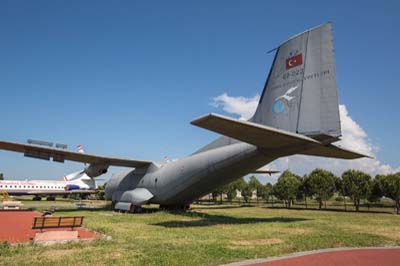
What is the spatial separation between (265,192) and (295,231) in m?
54.7

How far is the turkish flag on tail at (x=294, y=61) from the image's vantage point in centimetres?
1603

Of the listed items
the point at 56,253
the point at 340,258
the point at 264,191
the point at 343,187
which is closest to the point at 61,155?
the point at 56,253

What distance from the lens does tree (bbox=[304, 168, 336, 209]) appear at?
4225cm

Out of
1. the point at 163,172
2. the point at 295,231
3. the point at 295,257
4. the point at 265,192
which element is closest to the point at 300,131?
the point at 295,231

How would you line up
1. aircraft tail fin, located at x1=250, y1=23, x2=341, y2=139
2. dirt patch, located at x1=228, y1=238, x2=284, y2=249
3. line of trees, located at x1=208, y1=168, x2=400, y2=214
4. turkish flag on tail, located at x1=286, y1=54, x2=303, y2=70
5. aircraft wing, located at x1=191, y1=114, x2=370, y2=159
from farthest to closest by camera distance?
line of trees, located at x1=208, y1=168, x2=400, y2=214, turkish flag on tail, located at x1=286, y1=54, x2=303, y2=70, aircraft tail fin, located at x1=250, y1=23, x2=341, y2=139, aircraft wing, located at x1=191, y1=114, x2=370, y2=159, dirt patch, located at x1=228, y1=238, x2=284, y2=249

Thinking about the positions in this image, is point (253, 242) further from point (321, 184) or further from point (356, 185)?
point (321, 184)

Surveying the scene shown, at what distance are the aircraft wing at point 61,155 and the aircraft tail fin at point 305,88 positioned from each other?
13.7m

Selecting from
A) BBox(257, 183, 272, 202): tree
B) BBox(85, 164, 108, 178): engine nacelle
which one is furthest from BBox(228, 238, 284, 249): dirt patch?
BBox(257, 183, 272, 202): tree

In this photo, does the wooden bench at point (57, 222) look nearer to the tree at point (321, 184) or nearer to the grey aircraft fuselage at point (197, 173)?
the grey aircraft fuselage at point (197, 173)

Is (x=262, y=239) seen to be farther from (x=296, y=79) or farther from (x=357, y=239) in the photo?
(x=296, y=79)

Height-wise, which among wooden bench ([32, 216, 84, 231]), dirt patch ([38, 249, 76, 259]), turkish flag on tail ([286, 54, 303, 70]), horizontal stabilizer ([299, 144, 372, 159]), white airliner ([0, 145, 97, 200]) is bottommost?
dirt patch ([38, 249, 76, 259])

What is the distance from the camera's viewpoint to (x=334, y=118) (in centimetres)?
1446

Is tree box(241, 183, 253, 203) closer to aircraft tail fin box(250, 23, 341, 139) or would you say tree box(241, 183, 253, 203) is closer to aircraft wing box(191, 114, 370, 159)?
aircraft wing box(191, 114, 370, 159)

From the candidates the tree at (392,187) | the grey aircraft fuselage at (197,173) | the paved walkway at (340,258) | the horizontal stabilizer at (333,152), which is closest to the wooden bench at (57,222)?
the paved walkway at (340,258)
